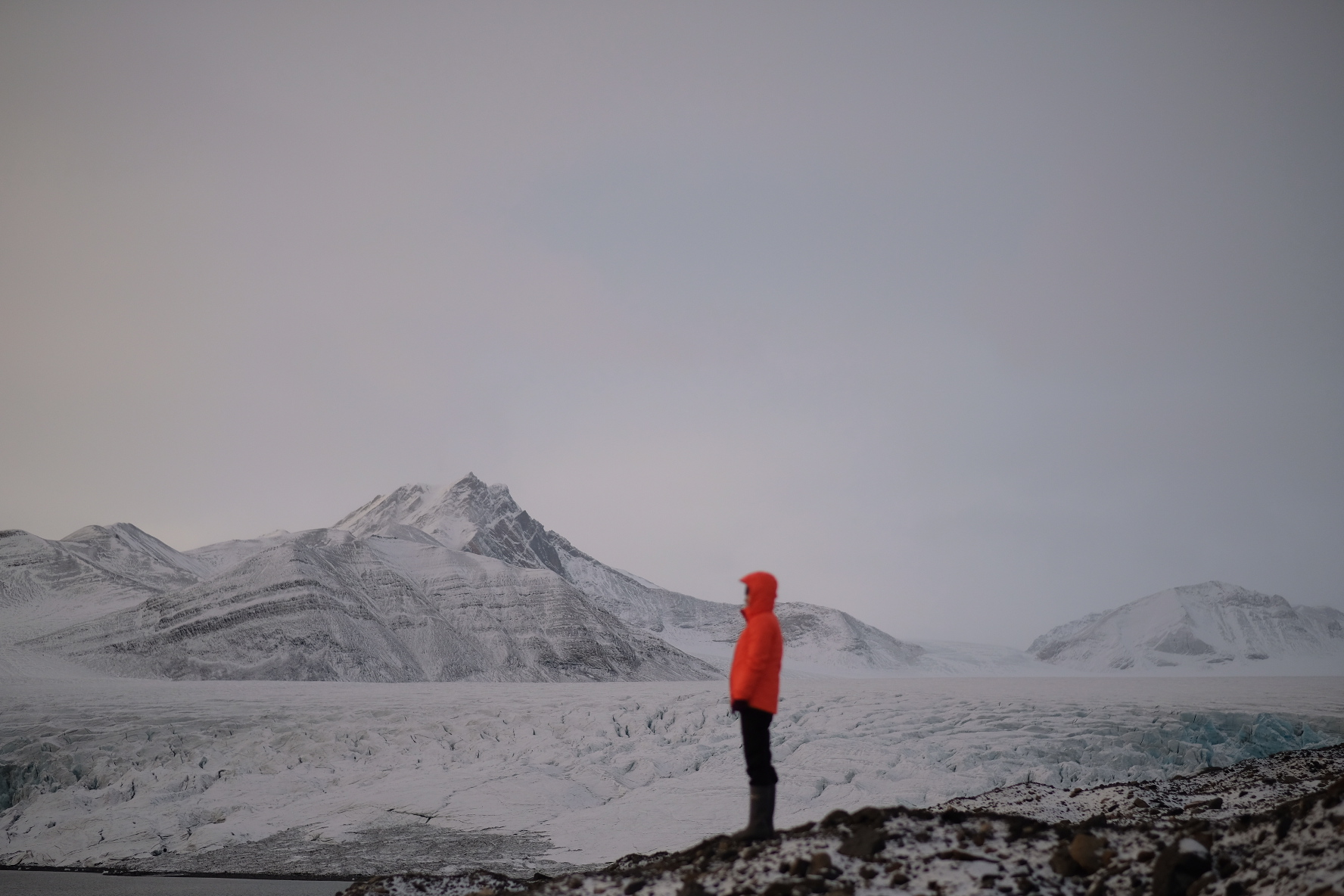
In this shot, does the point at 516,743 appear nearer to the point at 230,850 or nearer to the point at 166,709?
the point at 230,850

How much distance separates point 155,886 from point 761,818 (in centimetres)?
1040

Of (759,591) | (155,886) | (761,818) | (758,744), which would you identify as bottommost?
(155,886)

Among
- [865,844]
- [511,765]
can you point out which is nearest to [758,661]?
[865,844]

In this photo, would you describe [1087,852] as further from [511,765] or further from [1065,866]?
[511,765]

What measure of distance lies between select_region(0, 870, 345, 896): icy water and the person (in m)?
7.17

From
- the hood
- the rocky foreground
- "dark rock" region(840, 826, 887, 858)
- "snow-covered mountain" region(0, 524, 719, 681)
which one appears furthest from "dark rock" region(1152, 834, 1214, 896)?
"snow-covered mountain" region(0, 524, 719, 681)

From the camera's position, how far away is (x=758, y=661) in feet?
23.0

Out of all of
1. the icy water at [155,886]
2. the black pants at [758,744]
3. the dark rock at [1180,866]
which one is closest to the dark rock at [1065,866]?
the dark rock at [1180,866]

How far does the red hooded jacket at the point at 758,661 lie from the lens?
22.9 feet

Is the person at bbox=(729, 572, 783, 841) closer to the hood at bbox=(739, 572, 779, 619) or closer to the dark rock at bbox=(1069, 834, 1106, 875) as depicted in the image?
the hood at bbox=(739, 572, 779, 619)

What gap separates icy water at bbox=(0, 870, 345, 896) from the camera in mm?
11070

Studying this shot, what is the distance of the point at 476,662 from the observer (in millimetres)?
73188

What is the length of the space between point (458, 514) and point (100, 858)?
174516 millimetres

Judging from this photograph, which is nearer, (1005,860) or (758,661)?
(1005,860)
